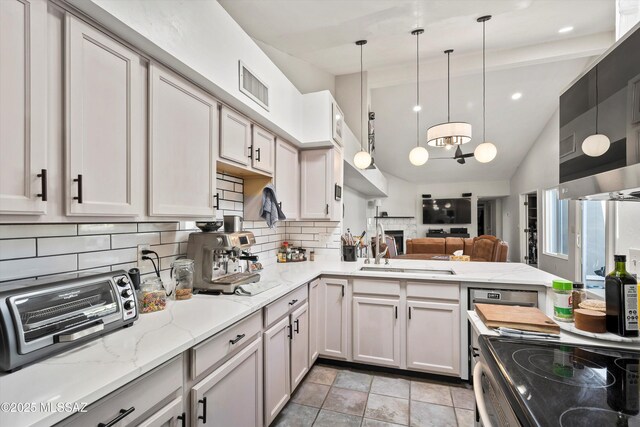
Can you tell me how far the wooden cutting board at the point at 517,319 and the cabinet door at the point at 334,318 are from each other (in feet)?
4.25

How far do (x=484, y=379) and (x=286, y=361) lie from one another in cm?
125

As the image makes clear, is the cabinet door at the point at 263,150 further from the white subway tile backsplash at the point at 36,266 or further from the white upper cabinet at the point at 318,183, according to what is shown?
the white subway tile backsplash at the point at 36,266

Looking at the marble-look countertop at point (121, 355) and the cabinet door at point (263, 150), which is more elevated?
the cabinet door at point (263, 150)

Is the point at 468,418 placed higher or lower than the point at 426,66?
lower

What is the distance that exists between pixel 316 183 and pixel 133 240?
1776 mm

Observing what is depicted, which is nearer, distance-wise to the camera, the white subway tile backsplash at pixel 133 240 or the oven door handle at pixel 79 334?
the oven door handle at pixel 79 334

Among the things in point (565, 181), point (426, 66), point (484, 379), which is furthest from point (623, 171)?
point (426, 66)

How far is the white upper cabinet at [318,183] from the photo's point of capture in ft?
9.71

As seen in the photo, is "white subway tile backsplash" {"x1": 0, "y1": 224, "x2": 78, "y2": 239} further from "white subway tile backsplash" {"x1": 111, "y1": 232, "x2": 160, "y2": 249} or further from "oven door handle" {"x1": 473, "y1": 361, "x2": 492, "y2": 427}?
"oven door handle" {"x1": 473, "y1": 361, "x2": 492, "y2": 427}

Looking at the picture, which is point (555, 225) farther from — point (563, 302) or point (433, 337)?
point (563, 302)

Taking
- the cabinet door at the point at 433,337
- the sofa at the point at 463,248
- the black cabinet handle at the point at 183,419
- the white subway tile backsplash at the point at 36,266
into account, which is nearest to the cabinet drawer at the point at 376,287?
the cabinet door at the point at 433,337

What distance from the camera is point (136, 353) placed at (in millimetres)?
958

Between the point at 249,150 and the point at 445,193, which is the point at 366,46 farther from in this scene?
the point at 445,193

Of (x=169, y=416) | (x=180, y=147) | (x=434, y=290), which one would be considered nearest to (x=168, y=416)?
(x=169, y=416)
